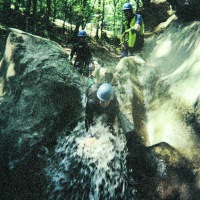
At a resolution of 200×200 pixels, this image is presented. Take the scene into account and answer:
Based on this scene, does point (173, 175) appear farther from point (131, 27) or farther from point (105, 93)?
point (131, 27)

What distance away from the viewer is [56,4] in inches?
658

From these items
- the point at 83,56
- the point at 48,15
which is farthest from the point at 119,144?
the point at 48,15

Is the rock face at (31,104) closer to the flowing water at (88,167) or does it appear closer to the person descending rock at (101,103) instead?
the flowing water at (88,167)

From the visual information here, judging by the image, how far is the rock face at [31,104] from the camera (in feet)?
17.0

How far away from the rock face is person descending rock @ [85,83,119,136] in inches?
38.6

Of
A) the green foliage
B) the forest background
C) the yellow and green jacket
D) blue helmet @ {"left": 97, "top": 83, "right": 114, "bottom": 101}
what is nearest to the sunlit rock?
blue helmet @ {"left": 97, "top": 83, "right": 114, "bottom": 101}

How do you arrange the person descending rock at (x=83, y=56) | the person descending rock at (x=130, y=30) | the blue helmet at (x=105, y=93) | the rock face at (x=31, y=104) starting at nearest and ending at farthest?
the blue helmet at (x=105, y=93) → the rock face at (x=31, y=104) → the person descending rock at (x=83, y=56) → the person descending rock at (x=130, y=30)

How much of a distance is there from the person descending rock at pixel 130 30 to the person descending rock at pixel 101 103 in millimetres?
3821

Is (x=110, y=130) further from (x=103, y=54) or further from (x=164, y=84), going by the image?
(x=103, y=54)

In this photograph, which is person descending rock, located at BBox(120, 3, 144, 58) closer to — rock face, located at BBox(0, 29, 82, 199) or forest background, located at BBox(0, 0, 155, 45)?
rock face, located at BBox(0, 29, 82, 199)

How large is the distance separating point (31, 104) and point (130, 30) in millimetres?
4415

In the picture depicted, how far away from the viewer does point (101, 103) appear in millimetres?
4805

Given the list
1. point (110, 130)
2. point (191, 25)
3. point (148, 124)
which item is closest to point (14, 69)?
point (110, 130)

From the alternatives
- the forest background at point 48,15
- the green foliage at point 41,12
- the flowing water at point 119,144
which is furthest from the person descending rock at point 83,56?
the green foliage at point 41,12
